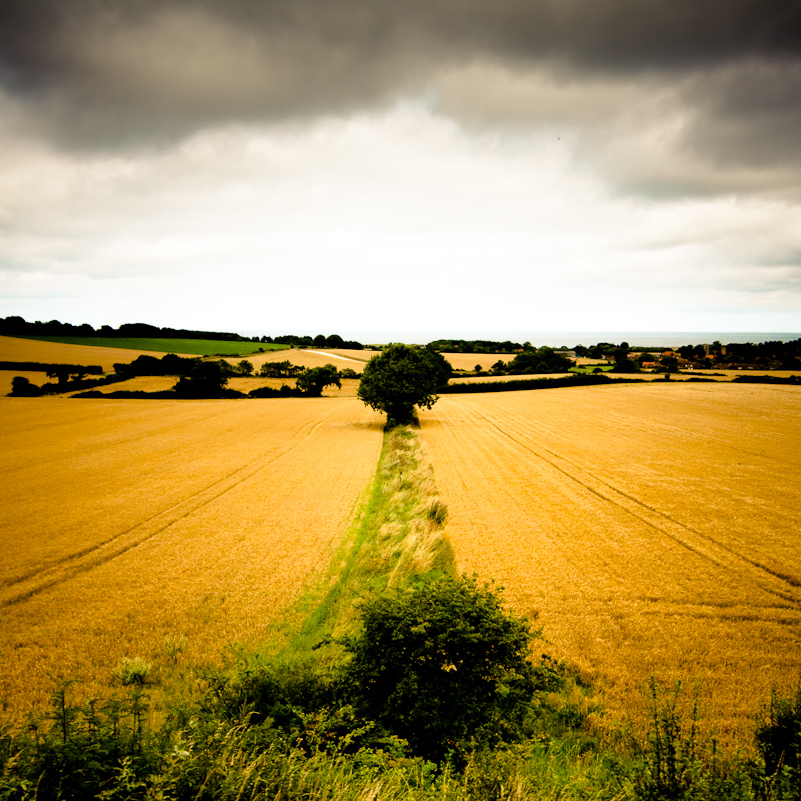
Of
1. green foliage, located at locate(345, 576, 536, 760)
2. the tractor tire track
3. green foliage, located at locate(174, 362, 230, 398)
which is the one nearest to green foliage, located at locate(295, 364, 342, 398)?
green foliage, located at locate(174, 362, 230, 398)

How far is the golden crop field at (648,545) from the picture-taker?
8.86m

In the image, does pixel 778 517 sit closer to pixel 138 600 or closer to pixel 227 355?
pixel 138 600

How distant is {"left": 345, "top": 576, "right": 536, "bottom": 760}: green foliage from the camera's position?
6.48m

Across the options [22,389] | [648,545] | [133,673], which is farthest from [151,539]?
[22,389]

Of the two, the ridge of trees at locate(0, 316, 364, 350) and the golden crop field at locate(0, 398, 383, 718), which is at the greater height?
the ridge of trees at locate(0, 316, 364, 350)

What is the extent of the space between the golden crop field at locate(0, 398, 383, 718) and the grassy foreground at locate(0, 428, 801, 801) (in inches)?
51.5

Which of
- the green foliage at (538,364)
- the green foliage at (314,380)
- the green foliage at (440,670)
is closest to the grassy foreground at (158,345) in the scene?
the green foliage at (314,380)

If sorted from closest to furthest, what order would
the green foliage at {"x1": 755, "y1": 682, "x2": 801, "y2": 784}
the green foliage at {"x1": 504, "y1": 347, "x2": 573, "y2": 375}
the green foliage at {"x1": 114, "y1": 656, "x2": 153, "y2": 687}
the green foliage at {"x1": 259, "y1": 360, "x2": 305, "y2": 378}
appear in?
the green foliage at {"x1": 755, "y1": 682, "x2": 801, "y2": 784} → the green foliage at {"x1": 114, "y1": 656, "x2": 153, "y2": 687} → the green foliage at {"x1": 259, "y1": 360, "x2": 305, "y2": 378} → the green foliage at {"x1": 504, "y1": 347, "x2": 573, "y2": 375}

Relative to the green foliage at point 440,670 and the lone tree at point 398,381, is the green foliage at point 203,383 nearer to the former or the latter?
the lone tree at point 398,381

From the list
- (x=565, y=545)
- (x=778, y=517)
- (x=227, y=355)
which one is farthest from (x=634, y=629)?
(x=227, y=355)

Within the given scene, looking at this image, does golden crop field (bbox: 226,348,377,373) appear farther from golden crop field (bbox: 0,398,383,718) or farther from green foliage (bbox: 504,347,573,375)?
golden crop field (bbox: 0,398,383,718)

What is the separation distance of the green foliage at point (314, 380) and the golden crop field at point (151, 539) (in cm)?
2805

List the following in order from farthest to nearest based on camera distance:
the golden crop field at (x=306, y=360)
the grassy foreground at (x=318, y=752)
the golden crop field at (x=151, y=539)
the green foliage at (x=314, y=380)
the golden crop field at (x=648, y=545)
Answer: the golden crop field at (x=306, y=360)
the green foliage at (x=314, y=380)
the golden crop field at (x=151, y=539)
the golden crop field at (x=648, y=545)
the grassy foreground at (x=318, y=752)

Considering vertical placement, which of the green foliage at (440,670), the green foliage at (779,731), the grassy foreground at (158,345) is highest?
the grassy foreground at (158,345)
